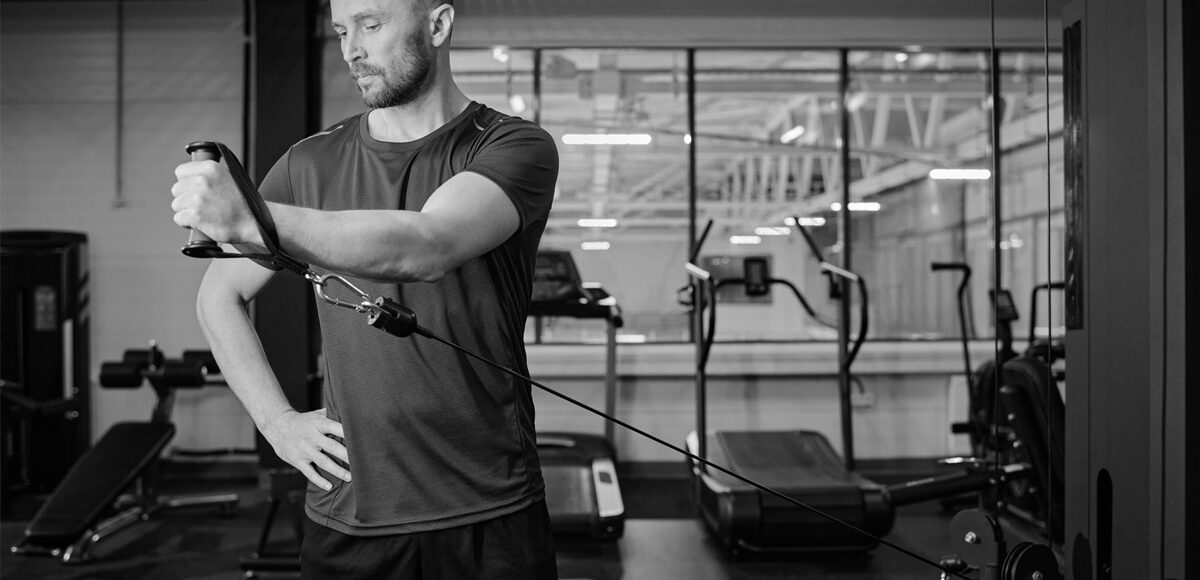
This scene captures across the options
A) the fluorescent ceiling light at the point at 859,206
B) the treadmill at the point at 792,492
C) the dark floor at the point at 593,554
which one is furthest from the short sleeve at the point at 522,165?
the fluorescent ceiling light at the point at 859,206

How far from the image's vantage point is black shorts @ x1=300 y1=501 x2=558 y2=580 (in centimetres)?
121

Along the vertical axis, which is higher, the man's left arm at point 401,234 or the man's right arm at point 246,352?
the man's left arm at point 401,234

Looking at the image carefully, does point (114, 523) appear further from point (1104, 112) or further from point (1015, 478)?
point (1104, 112)

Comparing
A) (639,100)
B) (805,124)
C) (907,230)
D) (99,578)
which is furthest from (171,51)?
(907,230)

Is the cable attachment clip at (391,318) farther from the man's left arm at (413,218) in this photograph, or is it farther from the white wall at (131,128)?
the white wall at (131,128)

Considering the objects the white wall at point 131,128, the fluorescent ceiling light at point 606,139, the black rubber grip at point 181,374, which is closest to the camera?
the black rubber grip at point 181,374

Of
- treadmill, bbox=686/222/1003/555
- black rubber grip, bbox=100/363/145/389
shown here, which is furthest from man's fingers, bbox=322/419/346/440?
black rubber grip, bbox=100/363/145/389

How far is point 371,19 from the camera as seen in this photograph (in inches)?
46.6

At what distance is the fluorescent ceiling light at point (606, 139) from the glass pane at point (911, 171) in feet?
4.63

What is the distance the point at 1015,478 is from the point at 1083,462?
2051mm

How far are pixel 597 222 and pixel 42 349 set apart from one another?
3.35 metres

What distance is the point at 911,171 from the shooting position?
245 inches

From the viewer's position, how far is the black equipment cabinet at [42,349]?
514cm

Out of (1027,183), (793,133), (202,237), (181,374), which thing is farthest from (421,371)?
(1027,183)
